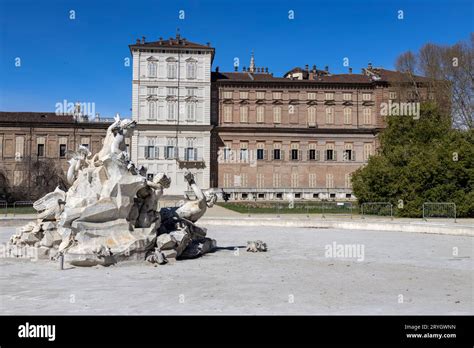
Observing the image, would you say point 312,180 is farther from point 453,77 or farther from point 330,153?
point 453,77

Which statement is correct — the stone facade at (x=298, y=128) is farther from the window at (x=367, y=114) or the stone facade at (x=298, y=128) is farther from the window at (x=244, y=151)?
the window at (x=244, y=151)

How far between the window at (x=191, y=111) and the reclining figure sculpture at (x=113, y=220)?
136ft

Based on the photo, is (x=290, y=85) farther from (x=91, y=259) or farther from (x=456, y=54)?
(x=91, y=259)

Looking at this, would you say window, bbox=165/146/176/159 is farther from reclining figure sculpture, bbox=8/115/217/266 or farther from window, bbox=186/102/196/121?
reclining figure sculpture, bbox=8/115/217/266

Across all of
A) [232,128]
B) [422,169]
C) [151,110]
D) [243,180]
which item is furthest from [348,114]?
[422,169]

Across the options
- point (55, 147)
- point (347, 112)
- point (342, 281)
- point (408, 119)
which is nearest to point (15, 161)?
point (55, 147)

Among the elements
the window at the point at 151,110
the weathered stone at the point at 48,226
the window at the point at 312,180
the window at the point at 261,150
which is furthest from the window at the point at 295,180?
the weathered stone at the point at 48,226

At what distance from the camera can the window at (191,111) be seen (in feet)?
178

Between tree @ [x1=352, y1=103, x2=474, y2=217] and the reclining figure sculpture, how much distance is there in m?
17.3

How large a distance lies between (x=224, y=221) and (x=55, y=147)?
39.6 meters

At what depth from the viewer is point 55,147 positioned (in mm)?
56969

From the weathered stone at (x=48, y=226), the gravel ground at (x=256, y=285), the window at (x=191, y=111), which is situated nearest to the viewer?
the gravel ground at (x=256, y=285)

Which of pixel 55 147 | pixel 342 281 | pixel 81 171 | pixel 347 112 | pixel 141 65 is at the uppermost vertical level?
pixel 141 65
